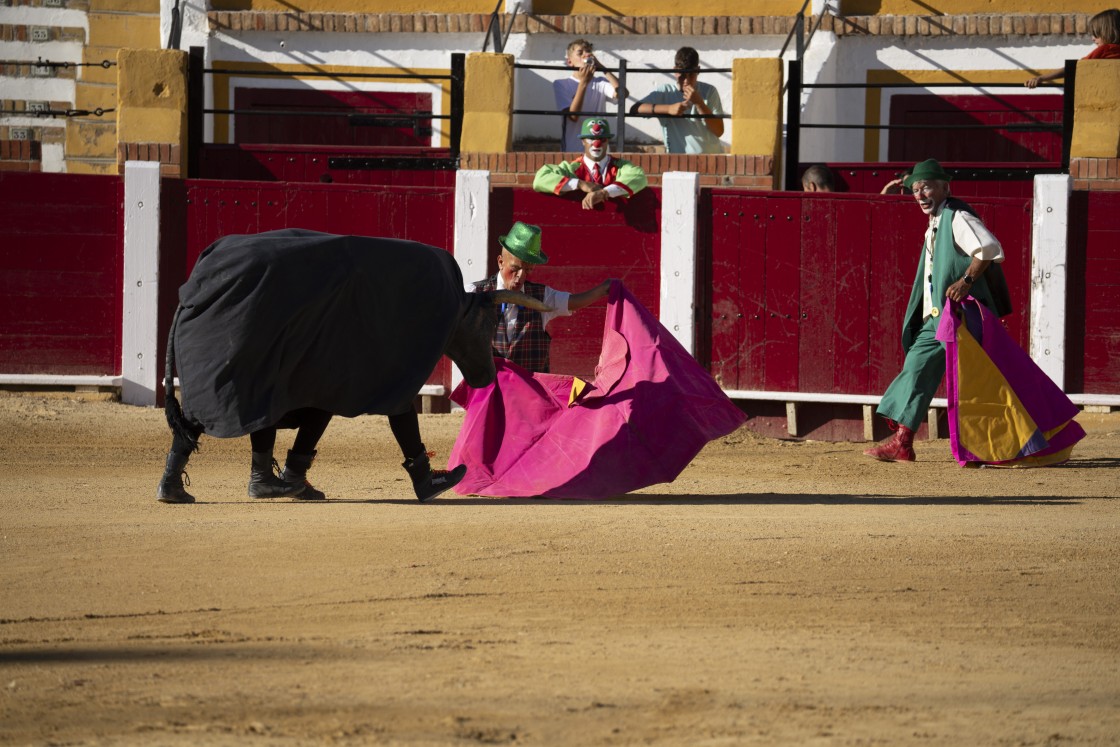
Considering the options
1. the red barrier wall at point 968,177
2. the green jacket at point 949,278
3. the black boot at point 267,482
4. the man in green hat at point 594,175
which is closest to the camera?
the black boot at point 267,482

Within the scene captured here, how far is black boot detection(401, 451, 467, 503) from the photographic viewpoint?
23.1 feet

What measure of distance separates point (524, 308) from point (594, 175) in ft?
11.7

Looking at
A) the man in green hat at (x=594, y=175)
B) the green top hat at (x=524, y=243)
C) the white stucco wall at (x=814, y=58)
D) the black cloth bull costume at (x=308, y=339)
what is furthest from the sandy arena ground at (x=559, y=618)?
the white stucco wall at (x=814, y=58)

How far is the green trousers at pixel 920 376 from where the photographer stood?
8930 millimetres

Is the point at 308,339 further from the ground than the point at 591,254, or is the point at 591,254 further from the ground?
the point at 591,254

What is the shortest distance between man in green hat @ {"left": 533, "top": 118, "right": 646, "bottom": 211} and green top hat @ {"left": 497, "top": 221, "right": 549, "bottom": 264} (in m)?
3.51

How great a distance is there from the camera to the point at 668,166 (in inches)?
464

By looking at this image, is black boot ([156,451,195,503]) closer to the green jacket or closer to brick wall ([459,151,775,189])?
the green jacket

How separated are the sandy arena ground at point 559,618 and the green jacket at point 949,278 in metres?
1.44

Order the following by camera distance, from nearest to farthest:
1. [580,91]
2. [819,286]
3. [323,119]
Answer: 1. [819,286]
2. [580,91]
3. [323,119]

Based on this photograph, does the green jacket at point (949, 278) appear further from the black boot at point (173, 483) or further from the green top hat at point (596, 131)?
the black boot at point (173, 483)

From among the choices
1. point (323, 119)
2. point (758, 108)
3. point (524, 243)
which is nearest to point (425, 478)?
point (524, 243)

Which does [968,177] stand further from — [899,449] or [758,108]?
[899,449]

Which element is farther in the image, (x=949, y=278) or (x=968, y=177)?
(x=968, y=177)
